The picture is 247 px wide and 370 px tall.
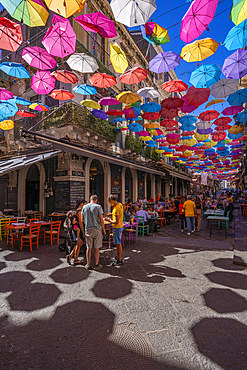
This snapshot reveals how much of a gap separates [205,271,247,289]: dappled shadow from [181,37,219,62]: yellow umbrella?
590cm

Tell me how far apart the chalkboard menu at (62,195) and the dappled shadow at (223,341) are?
8414 mm

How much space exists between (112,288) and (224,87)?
7.83 meters

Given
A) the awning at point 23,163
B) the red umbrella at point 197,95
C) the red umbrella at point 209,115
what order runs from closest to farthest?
the red umbrella at point 197,95, the awning at point 23,163, the red umbrella at point 209,115

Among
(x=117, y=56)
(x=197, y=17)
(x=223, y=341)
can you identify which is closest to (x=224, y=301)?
(x=223, y=341)

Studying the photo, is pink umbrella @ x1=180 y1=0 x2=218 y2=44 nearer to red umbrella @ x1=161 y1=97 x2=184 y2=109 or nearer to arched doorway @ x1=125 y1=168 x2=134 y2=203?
red umbrella @ x1=161 y1=97 x2=184 y2=109

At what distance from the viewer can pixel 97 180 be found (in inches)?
518

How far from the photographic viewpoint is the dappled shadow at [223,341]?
216 centimetres

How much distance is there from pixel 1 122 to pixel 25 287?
33.2 feet

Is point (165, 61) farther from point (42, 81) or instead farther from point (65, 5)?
point (42, 81)

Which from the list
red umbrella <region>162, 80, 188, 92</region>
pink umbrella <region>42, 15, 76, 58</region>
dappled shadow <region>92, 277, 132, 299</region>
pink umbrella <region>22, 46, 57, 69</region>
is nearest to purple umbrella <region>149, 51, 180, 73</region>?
red umbrella <region>162, 80, 188, 92</region>

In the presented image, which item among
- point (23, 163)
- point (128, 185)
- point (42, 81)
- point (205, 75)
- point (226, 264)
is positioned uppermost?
point (42, 81)

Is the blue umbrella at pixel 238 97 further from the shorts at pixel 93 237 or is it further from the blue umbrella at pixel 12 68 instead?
the blue umbrella at pixel 12 68

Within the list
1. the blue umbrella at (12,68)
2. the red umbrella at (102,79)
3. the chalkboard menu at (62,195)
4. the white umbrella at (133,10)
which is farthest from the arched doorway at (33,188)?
the white umbrella at (133,10)

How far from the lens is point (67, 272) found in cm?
470
